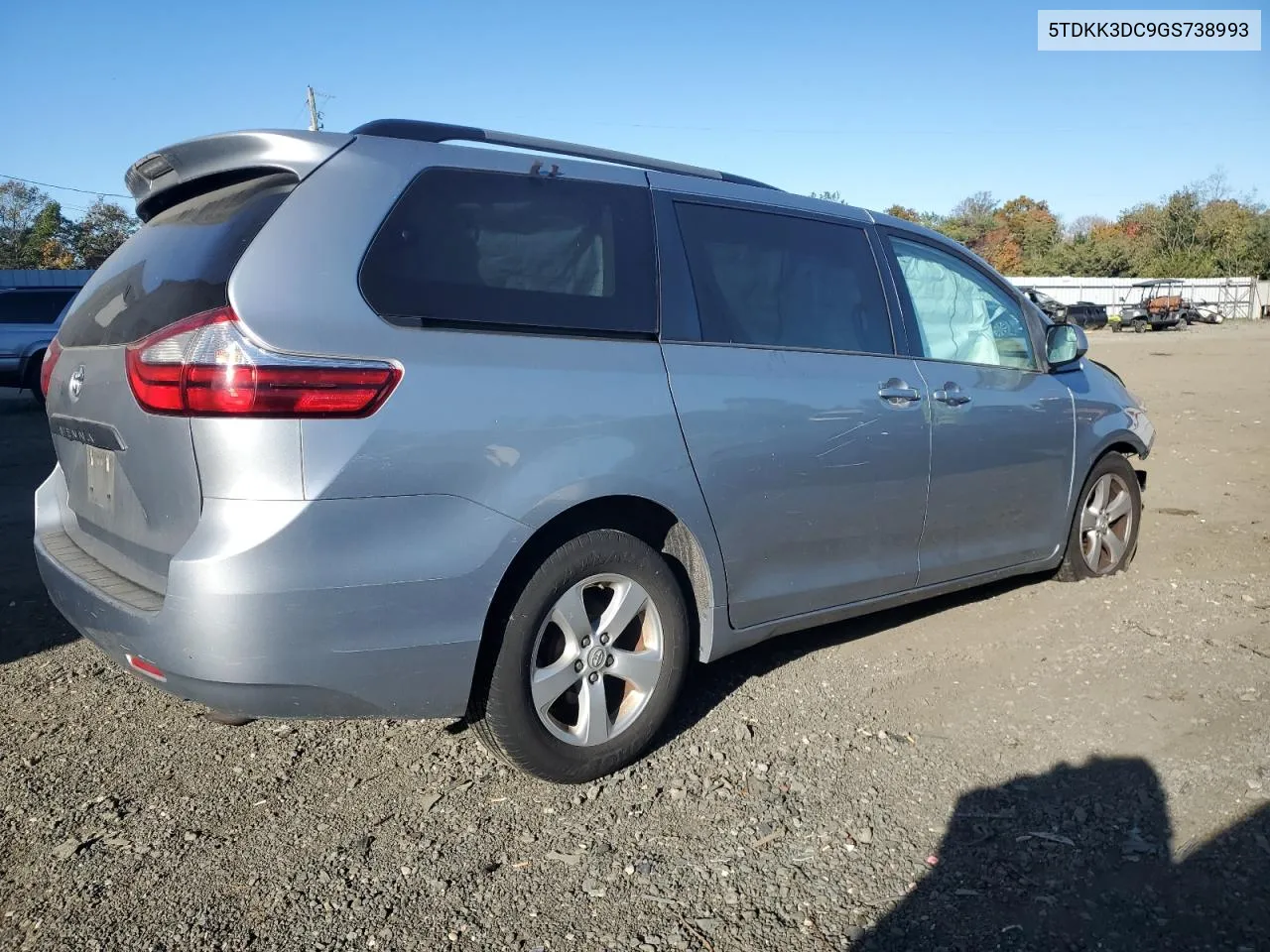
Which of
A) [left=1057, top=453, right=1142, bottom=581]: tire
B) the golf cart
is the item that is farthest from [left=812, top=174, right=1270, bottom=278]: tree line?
[left=1057, top=453, right=1142, bottom=581]: tire

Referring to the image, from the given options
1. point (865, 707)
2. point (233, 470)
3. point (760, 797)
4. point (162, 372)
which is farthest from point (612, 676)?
point (162, 372)

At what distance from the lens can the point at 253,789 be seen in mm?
3285

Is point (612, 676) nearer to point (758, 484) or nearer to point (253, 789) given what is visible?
point (758, 484)

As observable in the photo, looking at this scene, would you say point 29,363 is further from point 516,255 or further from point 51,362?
point 516,255

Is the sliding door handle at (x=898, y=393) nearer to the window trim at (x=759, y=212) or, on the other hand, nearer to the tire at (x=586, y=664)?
the window trim at (x=759, y=212)

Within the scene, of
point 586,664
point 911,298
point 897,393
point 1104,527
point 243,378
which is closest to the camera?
point 243,378

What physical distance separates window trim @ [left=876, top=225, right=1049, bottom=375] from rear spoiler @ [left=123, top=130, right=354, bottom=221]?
2404 millimetres

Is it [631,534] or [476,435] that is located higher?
[476,435]

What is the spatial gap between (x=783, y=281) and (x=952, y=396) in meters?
0.94

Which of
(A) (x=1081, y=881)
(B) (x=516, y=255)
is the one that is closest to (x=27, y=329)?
(B) (x=516, y=255)

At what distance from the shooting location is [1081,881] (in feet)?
9.13

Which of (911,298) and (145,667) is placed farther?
(911,298)

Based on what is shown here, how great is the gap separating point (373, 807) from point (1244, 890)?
2435 millimetres

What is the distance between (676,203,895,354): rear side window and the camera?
371 cm
